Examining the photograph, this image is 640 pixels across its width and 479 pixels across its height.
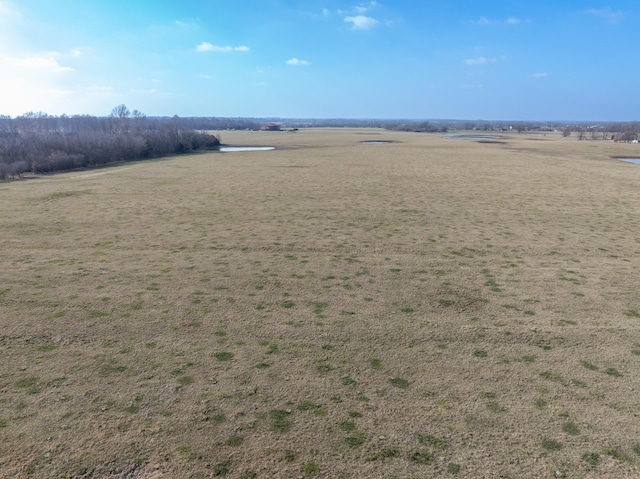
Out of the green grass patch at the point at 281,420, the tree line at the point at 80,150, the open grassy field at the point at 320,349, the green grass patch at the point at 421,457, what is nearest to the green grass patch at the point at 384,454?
the open grassy field at the point at 320,349

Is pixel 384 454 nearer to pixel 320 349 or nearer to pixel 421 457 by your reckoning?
pixel 421 457

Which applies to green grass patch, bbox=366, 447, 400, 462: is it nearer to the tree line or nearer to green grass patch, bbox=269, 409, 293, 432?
green grass patch, bbox=269, 409, 293, 432

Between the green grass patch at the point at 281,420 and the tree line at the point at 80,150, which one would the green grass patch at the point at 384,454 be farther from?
the tree line at the point at 80,150

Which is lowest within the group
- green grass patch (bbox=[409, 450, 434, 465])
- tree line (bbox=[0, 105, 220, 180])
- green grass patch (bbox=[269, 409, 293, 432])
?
green grass patch (bbox=[409, 450, 434, 465])

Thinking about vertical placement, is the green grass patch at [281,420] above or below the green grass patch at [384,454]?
above

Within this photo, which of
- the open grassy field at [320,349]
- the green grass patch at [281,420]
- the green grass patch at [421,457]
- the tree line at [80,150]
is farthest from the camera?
the tree line at [80,150]

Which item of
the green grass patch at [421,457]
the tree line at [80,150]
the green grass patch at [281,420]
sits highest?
the tree line at [80,150]

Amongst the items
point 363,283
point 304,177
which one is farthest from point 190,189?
point 363,283

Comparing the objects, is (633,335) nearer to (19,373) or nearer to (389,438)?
(389,438)

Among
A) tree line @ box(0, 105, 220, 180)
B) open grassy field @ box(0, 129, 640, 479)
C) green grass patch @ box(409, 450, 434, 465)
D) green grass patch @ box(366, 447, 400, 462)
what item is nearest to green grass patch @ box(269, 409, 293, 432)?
open grassy field @ box(0, 129, 640, 479)

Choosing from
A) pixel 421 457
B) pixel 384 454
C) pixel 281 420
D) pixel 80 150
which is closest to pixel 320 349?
pixel 281 420
